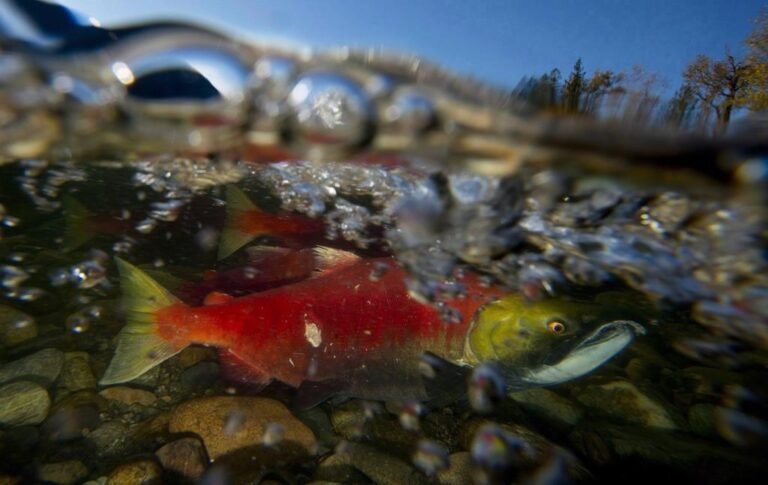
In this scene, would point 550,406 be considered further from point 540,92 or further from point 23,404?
point 23,404

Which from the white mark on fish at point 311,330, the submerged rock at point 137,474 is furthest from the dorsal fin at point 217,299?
the submerged rock at point 137,474

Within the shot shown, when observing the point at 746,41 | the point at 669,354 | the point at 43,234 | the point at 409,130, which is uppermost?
the point at 746,41

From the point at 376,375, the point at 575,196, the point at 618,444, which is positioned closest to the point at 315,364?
the point at 376,375

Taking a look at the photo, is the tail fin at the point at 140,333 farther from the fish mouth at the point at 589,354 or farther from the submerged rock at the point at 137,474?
the fish mouth at the point at 589,354

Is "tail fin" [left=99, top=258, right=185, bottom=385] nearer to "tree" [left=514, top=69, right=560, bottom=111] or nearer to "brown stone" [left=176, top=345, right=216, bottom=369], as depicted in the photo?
"brown stone" [left=176, top=345, right=216, bottom=369]

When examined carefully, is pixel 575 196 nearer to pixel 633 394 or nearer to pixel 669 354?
pixel 633 394

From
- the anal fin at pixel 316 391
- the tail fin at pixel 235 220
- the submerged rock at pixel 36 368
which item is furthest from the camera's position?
the tail fin at pixel 235 220

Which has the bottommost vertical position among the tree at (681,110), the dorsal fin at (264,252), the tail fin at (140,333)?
the tail fin at (140,333)
